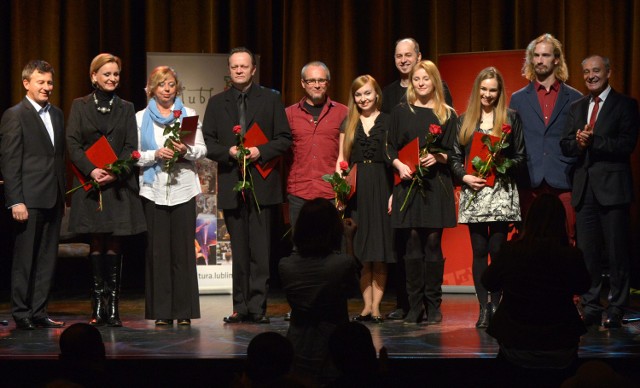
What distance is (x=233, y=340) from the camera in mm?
5258

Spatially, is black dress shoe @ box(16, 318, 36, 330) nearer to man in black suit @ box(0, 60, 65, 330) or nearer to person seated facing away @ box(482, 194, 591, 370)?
man in black suit @ box(0, 60, 65, 330)

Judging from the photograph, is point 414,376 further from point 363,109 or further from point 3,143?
point 3,143

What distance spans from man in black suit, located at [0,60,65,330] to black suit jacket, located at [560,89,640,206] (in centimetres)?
316

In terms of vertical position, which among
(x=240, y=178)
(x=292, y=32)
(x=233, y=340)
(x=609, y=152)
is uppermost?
(x=292, y=32)

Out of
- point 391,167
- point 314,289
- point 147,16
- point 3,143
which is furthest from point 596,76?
point 147,16

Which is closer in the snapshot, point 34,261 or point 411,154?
point 411,154

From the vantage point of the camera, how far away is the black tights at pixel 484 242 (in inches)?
225

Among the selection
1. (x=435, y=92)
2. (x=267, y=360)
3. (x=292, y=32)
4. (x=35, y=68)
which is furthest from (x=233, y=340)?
(x=292, y=32)

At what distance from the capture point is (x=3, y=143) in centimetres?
585

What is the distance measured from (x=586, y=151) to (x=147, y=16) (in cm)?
425

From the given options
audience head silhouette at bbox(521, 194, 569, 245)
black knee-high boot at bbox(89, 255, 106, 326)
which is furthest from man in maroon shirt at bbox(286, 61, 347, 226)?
audience head silhouette at bbox(521, 194, 569, 245)

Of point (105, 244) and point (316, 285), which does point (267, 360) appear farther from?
point (105, 244)

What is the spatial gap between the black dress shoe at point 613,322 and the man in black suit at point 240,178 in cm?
206

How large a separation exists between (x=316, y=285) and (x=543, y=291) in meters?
0.91
